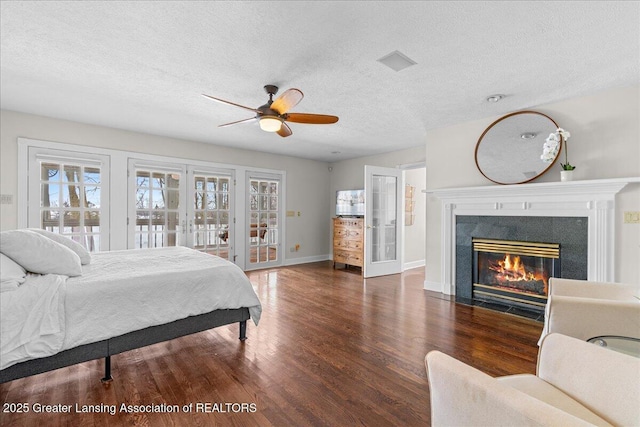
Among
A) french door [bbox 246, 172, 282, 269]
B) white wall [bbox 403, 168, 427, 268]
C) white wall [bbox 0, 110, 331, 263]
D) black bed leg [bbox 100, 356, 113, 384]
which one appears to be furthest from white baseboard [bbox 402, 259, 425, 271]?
black bed leg [bbox 100, 356, 113, 384]

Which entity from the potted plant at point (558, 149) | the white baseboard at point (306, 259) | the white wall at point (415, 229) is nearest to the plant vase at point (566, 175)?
the potted plant at point (558, 149)

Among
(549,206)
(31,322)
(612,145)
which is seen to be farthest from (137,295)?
(612,145)

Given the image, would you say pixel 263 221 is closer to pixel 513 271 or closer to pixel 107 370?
pixel 107 370

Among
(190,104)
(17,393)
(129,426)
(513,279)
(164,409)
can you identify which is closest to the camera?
(129,426)

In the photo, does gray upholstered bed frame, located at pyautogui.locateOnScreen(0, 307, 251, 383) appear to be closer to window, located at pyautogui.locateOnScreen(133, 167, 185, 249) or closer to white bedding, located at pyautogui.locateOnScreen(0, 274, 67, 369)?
white bedding, located at pyautogui.locateOnScreen(0, 274, 67, 369)

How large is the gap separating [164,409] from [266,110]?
240cm

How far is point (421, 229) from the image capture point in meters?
6.69

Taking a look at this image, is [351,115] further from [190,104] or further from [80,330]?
[80,330]

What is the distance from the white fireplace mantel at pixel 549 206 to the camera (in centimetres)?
292

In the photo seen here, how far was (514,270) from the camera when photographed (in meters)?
3.65

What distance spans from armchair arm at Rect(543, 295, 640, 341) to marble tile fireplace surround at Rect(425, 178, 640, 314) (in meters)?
1.80

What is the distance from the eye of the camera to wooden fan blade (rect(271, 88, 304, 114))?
7.83 ft

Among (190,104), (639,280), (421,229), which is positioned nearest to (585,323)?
(639,280)

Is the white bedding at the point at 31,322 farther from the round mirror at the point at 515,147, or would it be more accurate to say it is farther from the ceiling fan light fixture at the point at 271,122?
the round mirror at the point at 515,147
